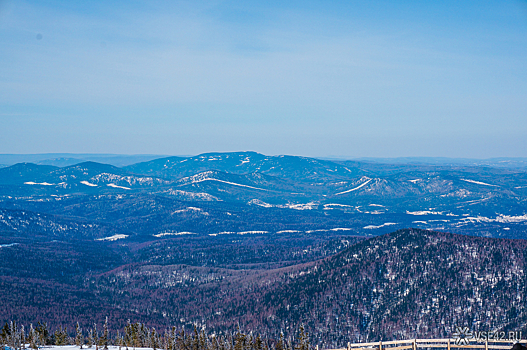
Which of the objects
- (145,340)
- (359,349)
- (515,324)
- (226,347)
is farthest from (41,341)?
(515,324)

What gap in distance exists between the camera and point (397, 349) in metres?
51.1

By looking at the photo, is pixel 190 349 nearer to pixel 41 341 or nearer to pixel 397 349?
pixel 41 341

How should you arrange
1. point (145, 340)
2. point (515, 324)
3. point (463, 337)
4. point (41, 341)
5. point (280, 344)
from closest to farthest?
point (463, 337), point (41, 341), point (280, 344), point (145, 340), point (515, 324)

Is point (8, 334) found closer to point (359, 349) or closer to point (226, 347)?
point (226, 347)

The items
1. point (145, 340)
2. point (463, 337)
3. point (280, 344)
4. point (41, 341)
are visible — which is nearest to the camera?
point (463, 337)

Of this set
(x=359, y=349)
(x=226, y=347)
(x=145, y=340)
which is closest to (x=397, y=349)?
(x=359, y=349)

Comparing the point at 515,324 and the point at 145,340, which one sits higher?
the point at 145,340

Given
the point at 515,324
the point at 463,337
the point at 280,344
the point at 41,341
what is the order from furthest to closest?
the point at 515,324 → the point at 280,344 → the point at 41,341 → the point at 463,337

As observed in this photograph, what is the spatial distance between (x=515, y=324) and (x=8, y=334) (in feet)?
573

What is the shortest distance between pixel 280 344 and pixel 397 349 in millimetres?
81093

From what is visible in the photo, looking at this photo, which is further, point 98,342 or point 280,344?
point 280,344

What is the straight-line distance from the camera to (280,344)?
419 feet

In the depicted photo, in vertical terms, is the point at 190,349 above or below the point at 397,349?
below

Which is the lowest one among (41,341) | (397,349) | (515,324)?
(515,324)
